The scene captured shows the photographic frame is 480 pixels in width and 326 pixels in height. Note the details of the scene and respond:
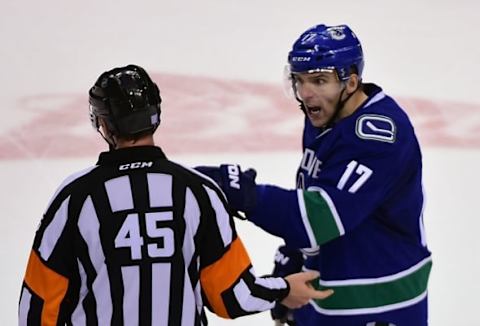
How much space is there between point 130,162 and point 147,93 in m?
0.12

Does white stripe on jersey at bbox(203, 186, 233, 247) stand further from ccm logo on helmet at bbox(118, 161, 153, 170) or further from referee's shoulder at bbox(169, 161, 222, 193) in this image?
ccm logo on helmet at bbox(118, 161, 153, 170)

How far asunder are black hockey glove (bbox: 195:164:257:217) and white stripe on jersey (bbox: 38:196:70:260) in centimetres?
35

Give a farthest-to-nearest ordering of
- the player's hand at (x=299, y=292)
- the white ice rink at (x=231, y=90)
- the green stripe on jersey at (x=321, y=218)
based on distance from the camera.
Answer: the white ice rink at (x=231, y=90) → the green stripe on jersey at (x=321, y=218) → the player's hand at (x=299, y=292)

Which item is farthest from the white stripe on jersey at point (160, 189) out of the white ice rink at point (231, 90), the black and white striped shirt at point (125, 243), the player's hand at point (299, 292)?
the white ice rink at point (231, 90)

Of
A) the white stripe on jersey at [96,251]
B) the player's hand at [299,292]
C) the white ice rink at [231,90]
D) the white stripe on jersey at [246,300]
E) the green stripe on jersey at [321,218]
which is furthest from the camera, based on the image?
the white ice rink at [231,90]

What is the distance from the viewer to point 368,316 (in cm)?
222

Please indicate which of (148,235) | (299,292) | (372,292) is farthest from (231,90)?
(148,235)

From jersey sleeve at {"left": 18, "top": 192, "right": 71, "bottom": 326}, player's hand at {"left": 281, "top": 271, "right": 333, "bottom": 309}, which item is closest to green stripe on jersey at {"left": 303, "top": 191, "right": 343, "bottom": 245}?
player's hand at {"left": 281, "top": 271, "right": 333, "bottom": 309}

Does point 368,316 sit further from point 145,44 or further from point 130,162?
point 145,44

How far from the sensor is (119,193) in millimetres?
1729

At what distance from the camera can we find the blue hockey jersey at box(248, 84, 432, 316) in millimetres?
2078

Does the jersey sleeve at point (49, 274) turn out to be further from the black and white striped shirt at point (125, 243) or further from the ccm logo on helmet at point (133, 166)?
the ccm logo on helmet at point (133, 166)

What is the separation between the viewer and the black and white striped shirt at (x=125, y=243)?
1.72 m

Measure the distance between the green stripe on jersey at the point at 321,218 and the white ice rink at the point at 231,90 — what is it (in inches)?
34.4
